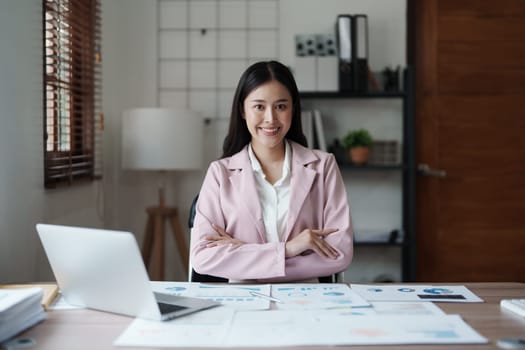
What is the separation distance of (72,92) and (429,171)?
2.00 m

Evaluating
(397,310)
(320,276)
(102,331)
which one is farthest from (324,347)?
(320,276)

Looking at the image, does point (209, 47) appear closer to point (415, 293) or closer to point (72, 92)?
point (72, 92)

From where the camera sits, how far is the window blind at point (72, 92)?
2.58 m

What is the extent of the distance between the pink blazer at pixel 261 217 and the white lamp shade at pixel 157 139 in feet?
3.66

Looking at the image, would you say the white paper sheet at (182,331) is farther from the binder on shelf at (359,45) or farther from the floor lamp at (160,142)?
the binder on shelf at (359,45)

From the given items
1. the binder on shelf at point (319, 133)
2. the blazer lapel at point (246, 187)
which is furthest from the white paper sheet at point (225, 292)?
the binder on shelf at point (319, 133)

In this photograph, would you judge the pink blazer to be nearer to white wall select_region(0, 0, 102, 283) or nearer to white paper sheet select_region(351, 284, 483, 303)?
white paper sheet select_region(351, 284, 483, 303)

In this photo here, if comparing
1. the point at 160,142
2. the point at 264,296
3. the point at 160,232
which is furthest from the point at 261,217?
the point at 160,232

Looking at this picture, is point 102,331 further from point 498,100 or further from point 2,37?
point 498,100

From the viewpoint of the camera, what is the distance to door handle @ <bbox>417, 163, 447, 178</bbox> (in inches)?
137

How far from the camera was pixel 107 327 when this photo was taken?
1.27m

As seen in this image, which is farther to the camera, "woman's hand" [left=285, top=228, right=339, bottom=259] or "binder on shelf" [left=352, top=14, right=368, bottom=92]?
"binder on shelf" [left=352, top=14, right=368, bottom=92]

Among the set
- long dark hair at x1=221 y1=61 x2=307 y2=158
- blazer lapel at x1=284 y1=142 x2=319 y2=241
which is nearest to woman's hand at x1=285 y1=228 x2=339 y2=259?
blazer lapel at x1=284 y1=142 x2=319 y2=241

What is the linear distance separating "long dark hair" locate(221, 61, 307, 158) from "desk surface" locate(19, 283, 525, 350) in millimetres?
910
